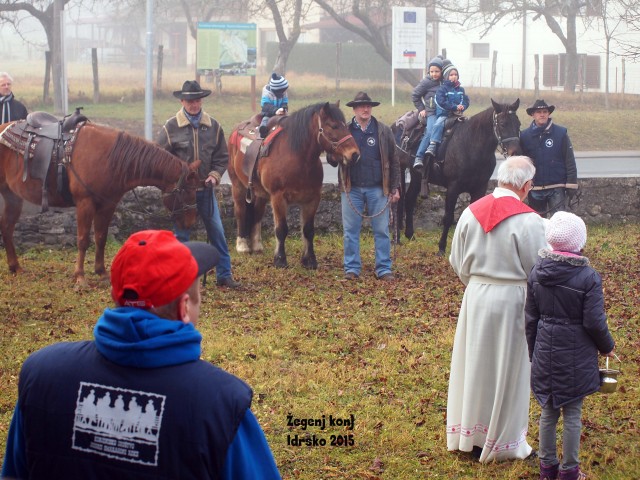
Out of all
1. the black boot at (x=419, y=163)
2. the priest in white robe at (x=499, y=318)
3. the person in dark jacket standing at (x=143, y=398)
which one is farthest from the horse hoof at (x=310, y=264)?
the person in dark jacket standing at (x=143, y=398)

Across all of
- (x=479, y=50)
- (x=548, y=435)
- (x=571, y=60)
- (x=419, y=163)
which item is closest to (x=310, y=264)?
(x=419, y=163)

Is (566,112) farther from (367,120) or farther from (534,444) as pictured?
(534,444)

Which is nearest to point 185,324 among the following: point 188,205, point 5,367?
point 5,367

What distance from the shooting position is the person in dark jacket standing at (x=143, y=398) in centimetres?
247

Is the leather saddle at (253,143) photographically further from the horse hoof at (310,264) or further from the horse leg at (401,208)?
the horse leg at (401,208)

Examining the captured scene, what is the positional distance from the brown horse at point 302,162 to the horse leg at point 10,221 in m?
2.90

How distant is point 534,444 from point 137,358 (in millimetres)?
4118

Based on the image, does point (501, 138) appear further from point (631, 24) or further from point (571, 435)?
point (631, 24)

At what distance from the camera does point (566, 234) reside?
16.3 feet

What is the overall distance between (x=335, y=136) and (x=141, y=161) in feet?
7.56

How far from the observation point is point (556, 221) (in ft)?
16.5

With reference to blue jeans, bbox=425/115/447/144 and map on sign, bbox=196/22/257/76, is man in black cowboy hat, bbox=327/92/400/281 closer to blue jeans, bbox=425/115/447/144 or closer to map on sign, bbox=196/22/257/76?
blue jeans, bbox=425/115/447/144

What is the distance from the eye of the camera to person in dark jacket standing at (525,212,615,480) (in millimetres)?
4973

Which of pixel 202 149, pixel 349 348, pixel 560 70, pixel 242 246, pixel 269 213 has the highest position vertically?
pixel 560 70
